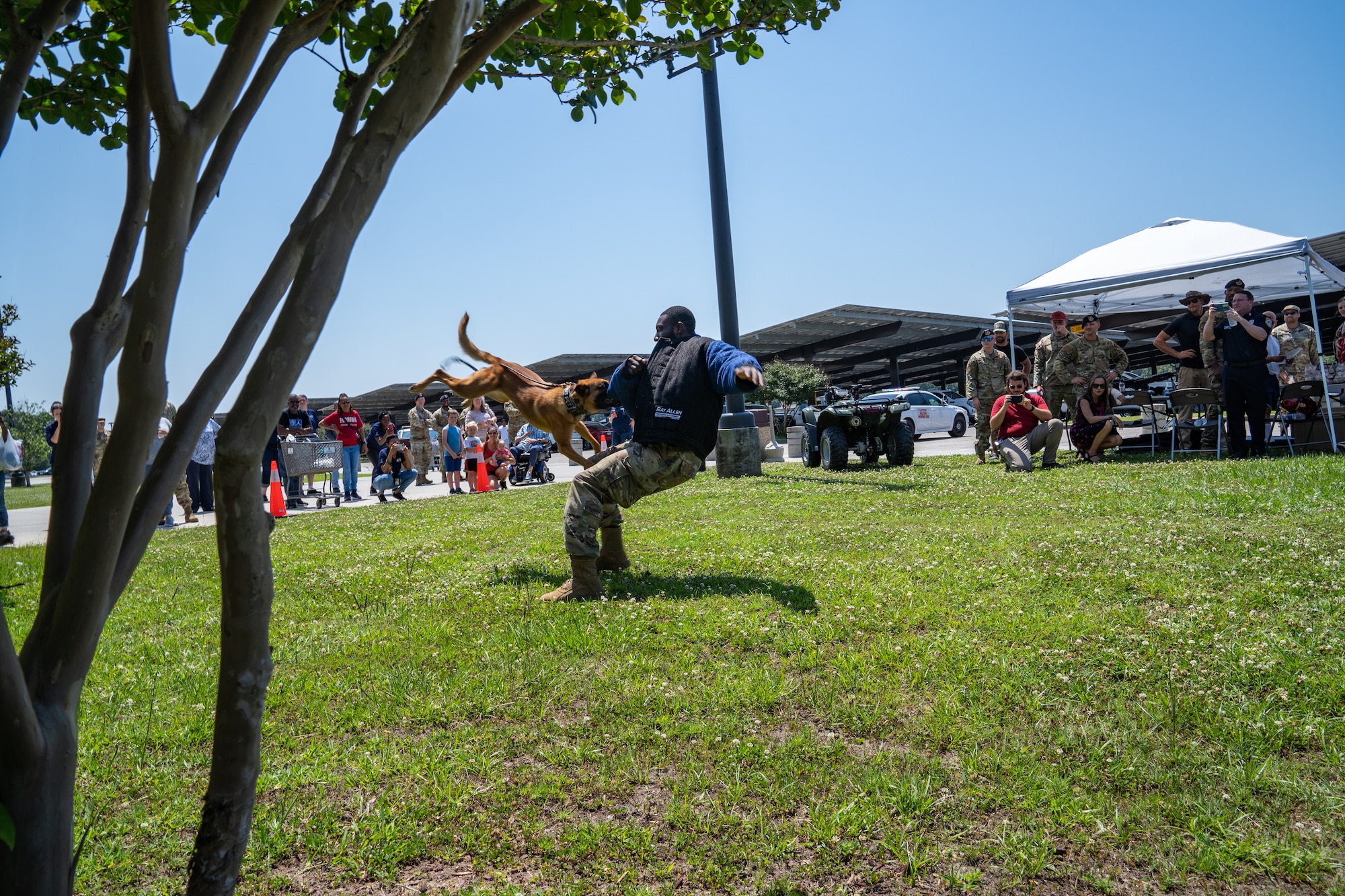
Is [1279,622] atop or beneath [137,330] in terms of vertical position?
beneath

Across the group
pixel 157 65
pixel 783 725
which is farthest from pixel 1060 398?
pixel 157 65

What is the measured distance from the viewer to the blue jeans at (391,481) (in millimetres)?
16094

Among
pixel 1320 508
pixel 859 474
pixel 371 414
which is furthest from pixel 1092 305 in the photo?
pixel 371 414

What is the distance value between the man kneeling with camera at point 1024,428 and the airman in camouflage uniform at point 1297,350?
3.90m

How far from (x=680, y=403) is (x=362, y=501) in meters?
12.9

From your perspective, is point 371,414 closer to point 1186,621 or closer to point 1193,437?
point 1193,437

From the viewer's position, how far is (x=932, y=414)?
2961cm

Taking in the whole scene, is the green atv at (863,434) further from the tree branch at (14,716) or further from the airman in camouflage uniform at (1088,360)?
the tree branch at (14,716)

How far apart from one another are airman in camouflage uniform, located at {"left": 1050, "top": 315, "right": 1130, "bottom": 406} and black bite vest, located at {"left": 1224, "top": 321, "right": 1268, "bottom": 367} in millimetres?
2023

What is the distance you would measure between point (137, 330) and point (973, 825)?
264 cm

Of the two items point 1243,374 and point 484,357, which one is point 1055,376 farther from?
point 484,357

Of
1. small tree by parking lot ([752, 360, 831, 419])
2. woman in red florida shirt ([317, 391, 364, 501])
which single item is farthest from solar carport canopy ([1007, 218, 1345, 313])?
small tree by parking lot ([752, 360, 831, 419])

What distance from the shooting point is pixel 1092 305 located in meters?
17.6

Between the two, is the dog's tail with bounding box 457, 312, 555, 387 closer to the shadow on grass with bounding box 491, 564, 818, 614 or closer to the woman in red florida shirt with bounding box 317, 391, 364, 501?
the shadow on grass with bounding box 491, 564, 818, 614
